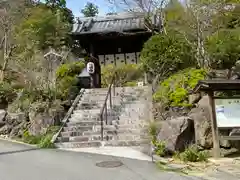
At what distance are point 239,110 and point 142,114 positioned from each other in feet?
16.4

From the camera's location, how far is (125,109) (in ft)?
46.4

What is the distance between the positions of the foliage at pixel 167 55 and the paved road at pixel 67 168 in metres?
7.01

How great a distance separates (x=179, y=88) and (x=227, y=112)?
336 centimetres

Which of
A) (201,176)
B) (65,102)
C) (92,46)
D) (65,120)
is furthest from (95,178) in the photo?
(92,46)

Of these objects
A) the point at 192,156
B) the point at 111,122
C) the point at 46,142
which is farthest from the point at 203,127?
the point at 46,142

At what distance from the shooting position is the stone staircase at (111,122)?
11492 mm

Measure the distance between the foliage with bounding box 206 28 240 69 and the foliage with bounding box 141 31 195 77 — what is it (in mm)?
1245

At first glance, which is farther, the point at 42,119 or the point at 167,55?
the point at 167,55

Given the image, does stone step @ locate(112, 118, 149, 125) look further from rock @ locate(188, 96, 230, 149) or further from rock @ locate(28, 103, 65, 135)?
rock @ locate(188, 96, 230, 149)

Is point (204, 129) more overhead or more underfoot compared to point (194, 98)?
more underfoot

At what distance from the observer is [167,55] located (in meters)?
15.0

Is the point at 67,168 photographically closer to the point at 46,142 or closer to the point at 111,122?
the point at 46,142

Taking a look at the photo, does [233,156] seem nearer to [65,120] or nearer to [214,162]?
[214,162]

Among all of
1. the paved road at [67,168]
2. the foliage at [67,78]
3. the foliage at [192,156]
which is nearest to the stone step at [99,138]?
the paved road at [67,168]
